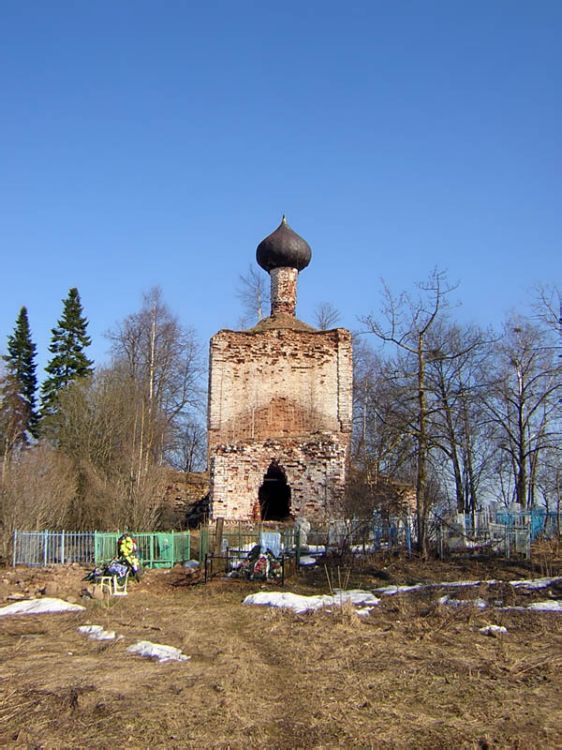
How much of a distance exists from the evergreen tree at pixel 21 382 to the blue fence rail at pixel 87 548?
51.5 ft

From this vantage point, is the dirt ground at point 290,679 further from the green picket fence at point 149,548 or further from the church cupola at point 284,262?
the church cupola at point 284,262

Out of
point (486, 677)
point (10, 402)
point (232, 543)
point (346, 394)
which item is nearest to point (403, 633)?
point (486, 677)

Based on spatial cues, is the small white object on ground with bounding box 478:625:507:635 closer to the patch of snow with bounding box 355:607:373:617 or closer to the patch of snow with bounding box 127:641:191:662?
the patch of snow with bounding box 355:607:373:617

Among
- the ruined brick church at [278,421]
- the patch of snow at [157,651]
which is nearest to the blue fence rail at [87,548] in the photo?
the ruined brick church at [278,421]

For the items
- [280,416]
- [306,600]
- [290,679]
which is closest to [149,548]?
[306,600]

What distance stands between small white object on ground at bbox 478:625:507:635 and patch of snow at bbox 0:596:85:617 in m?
6.19

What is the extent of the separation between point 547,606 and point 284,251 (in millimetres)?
17169

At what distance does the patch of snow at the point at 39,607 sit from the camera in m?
11.3

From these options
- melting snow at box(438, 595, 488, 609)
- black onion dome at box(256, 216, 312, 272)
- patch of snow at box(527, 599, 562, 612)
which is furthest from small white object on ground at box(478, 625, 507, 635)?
black onion dome at box(256, 216, 312, 272)

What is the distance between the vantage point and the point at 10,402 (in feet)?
108

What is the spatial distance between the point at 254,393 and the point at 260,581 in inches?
383

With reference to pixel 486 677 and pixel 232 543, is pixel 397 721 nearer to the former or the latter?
pixel 486 677

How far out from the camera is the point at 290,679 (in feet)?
22.4

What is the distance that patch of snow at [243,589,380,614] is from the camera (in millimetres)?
10781
